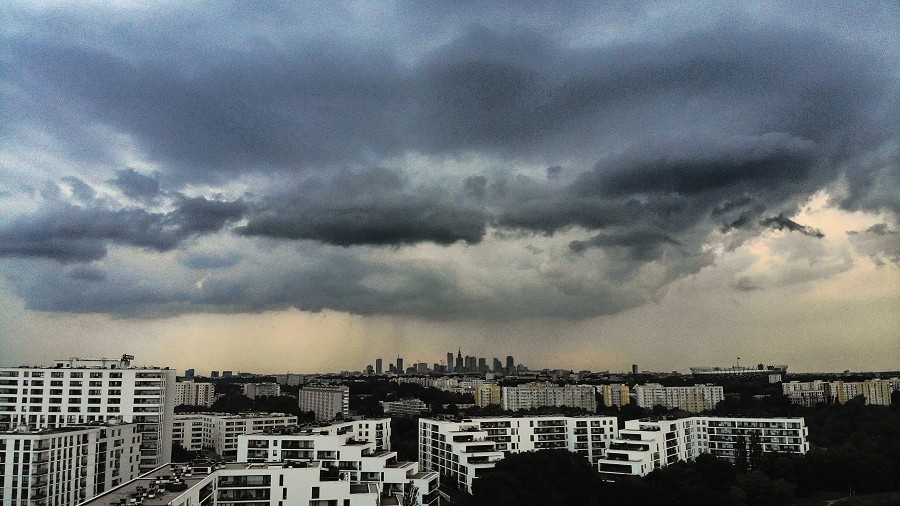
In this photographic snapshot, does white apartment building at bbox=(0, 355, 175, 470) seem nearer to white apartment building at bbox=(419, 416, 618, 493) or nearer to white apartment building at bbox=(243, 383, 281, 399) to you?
white apartment building at bbox=(419, 416, 618, 493)

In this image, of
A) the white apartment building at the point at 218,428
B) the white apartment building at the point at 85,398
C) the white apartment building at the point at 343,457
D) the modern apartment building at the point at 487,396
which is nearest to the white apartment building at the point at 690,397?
the modern apartment building at the point at 487,396

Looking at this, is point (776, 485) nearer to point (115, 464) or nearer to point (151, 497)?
point (151, 497)

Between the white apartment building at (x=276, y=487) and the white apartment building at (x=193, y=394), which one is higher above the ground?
the white apartment building at (x=276, y=487)

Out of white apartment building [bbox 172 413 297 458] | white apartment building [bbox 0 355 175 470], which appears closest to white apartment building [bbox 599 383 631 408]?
white apartment building [bbox 172 413 297 458]

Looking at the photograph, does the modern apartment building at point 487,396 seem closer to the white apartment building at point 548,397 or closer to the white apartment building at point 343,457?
the white apartment building at point 548,397

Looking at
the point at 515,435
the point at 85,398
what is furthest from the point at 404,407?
the point at 85,398

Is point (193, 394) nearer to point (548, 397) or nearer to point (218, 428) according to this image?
point (218, 428)
